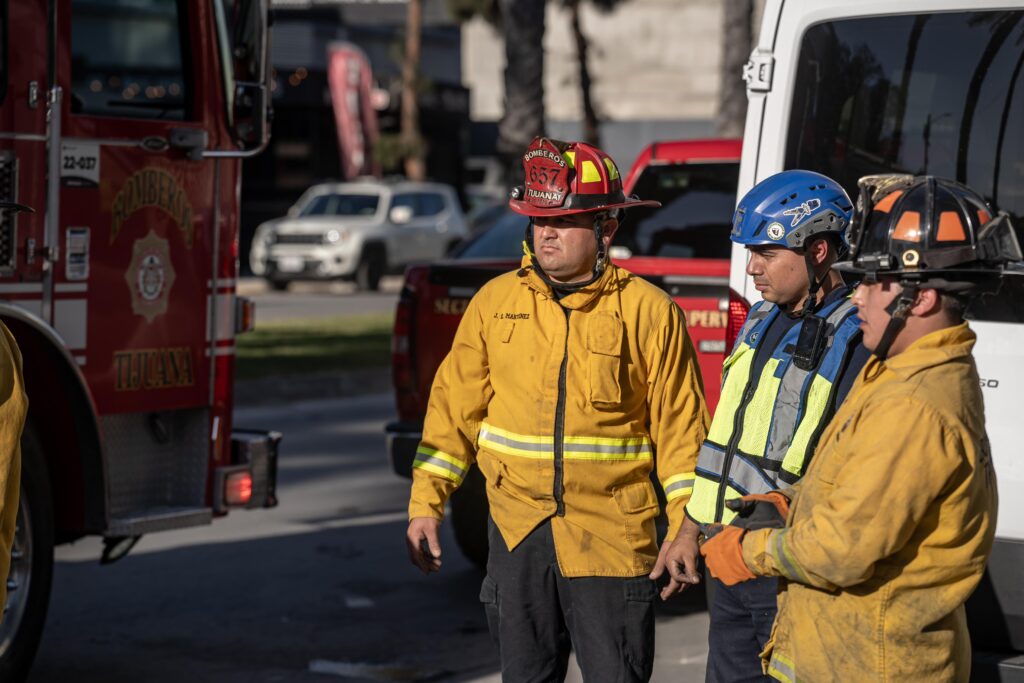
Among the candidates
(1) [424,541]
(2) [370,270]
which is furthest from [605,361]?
(2) [370,270]

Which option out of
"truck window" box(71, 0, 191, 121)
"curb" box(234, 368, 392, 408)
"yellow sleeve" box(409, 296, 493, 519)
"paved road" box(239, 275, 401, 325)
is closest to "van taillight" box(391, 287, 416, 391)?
"truck window" box(71, 0, 191, 121)

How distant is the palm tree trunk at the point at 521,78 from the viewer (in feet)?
65.8

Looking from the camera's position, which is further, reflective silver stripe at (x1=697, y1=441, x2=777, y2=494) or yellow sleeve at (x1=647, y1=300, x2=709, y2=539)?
yellow sleeve at (x1=647, y1=300, x2=709, y2=539)

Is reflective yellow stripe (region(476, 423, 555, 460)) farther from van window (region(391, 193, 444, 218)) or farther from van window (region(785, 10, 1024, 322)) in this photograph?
van window (region(391, 193, 444, 218))

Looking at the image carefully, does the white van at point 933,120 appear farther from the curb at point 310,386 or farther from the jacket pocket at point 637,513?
the curb at point 310,386

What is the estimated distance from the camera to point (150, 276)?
21.4 ft

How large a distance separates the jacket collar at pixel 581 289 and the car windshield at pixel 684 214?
4.31 metres

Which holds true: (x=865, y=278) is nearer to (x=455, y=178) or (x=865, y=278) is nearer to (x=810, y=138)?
(x=810, y=138)

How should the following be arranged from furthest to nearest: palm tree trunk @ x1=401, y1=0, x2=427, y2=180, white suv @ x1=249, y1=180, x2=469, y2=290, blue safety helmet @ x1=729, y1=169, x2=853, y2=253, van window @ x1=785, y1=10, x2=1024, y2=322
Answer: palm tree trunk @ x1=401, y1=0, x2=427, y2=180
white suv @ x1=249, y1=180, x2=469, y2=290
van window @ x1=785, y1=10, x2=1024, y2=322
blue safety helmet @ x1=729, y1=169, x2=853, y2=253

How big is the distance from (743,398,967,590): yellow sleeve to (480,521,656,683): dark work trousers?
3.85 ft

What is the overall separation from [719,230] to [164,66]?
319 cm

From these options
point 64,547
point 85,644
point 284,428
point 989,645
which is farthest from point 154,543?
point 989,645

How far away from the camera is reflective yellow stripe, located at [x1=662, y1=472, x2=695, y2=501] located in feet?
13.8

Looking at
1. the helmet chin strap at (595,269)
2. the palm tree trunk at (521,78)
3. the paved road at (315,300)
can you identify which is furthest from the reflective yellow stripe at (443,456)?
the paved road at (315,300)
